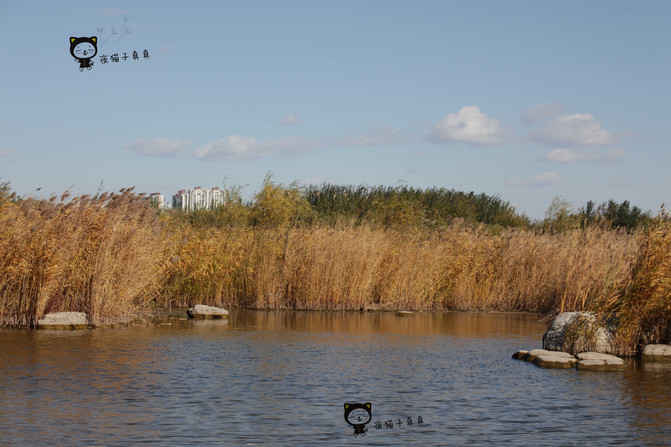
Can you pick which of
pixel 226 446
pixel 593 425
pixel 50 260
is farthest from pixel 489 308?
pixel 226 446

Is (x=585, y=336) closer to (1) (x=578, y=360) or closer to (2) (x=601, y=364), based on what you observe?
(1) (x=578, y=360)

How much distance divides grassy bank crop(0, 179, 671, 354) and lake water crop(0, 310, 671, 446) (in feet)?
4.20

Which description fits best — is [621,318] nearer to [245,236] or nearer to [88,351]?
[88,351]

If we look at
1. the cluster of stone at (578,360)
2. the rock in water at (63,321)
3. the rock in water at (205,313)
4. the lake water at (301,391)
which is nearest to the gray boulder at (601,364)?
the cluster of stone at (578,360)

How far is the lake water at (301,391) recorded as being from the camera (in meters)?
8.56

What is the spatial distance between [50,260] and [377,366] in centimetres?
821

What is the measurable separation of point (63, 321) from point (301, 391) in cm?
819

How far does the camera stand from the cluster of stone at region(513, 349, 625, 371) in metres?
13.1

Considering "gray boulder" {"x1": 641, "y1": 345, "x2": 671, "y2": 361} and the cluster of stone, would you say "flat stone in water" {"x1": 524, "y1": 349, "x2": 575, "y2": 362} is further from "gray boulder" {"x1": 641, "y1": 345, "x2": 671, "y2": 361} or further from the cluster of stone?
"gray boulder" {"x1": 641, "y1": 345, "x2": 671, "y2": 361}

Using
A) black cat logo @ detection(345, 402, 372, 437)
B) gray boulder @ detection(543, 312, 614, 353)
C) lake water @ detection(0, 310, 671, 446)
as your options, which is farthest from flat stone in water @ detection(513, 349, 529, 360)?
black cat logo @ detection(345, 402, 372, 437)

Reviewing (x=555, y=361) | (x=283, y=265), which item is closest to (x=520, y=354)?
(x=555, y=361)

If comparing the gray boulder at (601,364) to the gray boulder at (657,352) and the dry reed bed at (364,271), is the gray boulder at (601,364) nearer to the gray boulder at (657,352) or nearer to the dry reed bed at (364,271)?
the gray boulder at (657,352)

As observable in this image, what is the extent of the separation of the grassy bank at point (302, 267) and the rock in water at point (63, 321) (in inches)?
11.6

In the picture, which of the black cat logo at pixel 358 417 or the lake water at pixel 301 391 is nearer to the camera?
the lake water at pixel 301 391
